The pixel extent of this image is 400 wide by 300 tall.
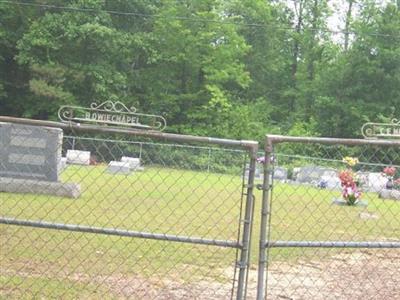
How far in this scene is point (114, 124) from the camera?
447cm

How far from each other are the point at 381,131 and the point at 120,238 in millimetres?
4127

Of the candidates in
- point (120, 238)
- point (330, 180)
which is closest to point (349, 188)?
point (330, 180)

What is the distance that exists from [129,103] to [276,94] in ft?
44.5

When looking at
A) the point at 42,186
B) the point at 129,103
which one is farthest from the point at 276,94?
the point at 42,186

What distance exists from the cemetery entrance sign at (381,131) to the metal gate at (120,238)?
2.97 feet

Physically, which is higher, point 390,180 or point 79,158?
point 79,158

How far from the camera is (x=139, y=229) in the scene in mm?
8672

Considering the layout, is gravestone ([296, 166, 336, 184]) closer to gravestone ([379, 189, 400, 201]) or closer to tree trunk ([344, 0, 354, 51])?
gravestone ([379, 189, 400, 201])

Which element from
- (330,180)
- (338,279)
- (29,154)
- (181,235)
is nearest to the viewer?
(338,279)

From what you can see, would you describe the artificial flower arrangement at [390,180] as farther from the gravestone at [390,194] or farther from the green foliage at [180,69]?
the green foliage at [180,69]

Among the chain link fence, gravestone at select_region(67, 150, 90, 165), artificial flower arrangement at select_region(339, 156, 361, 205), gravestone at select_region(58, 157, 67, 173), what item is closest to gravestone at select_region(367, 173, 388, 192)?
Answer: the chain link fence

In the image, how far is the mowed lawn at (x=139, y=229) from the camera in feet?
18.9

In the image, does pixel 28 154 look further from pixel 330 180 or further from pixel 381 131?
pixel 381 131

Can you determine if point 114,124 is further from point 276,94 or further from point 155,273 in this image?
point 276,94
